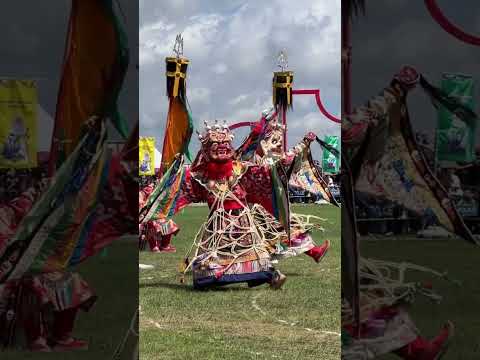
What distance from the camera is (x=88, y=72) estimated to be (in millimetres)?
3201

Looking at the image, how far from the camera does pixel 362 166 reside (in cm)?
322

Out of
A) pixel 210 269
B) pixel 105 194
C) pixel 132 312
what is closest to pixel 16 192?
pixel 105 194

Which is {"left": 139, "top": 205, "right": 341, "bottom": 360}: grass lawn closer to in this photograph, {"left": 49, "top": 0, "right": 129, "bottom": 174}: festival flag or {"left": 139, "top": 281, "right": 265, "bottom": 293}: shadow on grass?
{"left": 139, "top": 281, "right": 265, "bottom": 293}: shadow on grass

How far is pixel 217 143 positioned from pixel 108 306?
4704 mm

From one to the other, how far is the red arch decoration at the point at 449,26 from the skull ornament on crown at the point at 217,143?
471 cm

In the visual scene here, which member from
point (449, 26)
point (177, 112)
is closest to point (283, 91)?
point (177, 112)

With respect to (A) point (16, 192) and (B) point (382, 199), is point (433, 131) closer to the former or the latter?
(B) point (382, 199)

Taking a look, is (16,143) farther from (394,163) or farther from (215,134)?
(215,134)

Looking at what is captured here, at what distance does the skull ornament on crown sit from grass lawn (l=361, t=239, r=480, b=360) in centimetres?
466

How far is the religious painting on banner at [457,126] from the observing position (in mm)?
3230

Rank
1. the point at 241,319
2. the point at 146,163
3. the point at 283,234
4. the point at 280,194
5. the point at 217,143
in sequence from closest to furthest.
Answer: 1. the point at 241,319
2. the point at 280,194
3. the point at 217,143
4. the point at 283,234
5. the point at 146,163

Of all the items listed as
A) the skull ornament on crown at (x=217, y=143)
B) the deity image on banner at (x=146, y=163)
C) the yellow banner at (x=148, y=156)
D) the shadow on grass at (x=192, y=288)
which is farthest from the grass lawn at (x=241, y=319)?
the deity image on banner at (x=146, y=163)

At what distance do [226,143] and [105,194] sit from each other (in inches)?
184

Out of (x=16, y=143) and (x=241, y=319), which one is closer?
(x=16, y=143)
